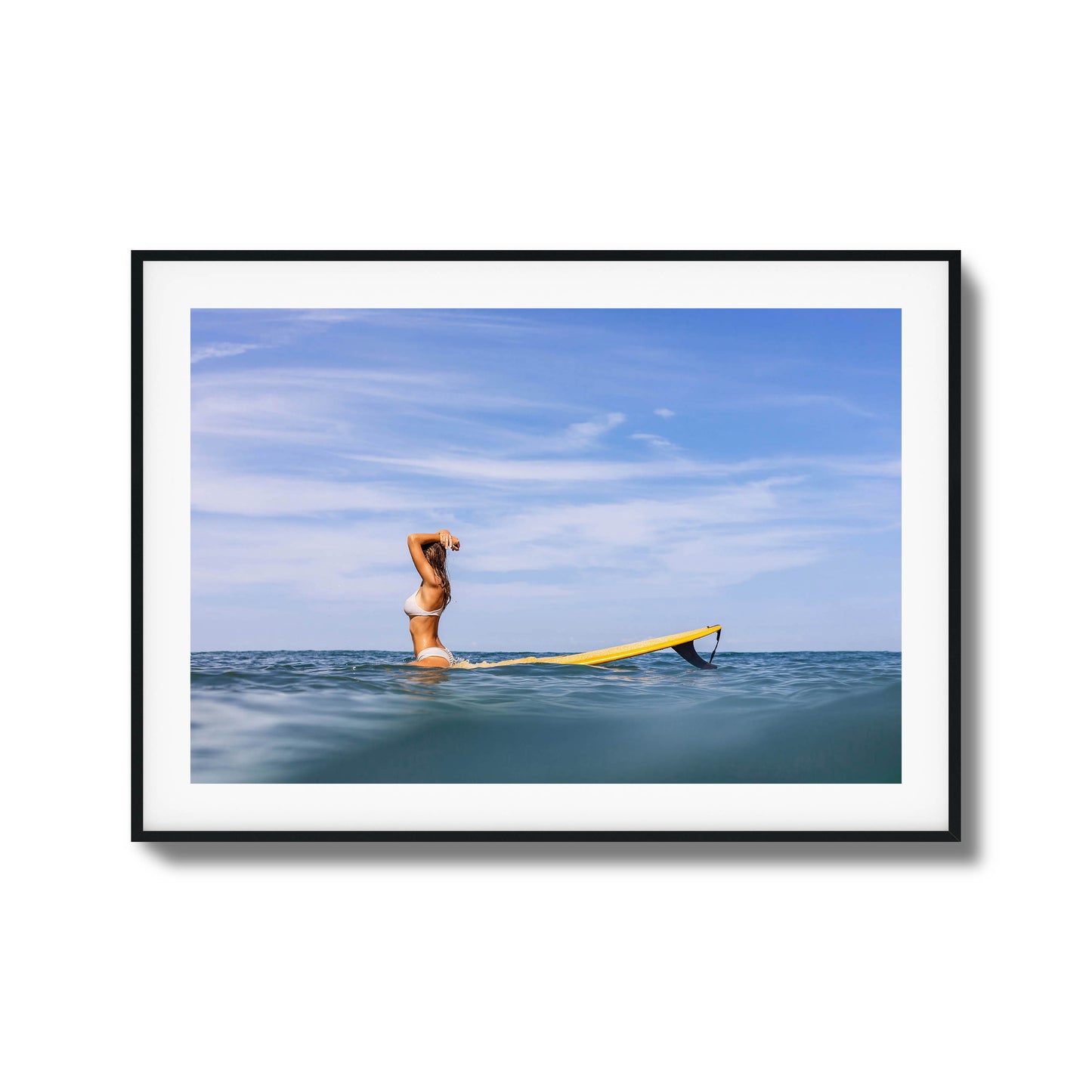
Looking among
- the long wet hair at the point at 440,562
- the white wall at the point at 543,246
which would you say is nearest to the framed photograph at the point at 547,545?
the long wet hair at the point at 440,562

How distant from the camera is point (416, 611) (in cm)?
193

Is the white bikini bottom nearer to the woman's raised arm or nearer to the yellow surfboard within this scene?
the yellow surfboard

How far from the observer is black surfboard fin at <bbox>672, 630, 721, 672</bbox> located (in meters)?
1.96

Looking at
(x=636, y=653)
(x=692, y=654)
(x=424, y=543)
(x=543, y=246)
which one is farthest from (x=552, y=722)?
(x=543, y=246)

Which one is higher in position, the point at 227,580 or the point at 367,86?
the point at 367,86

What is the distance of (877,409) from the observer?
6.62 feet

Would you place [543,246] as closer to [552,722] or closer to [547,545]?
[547,545]

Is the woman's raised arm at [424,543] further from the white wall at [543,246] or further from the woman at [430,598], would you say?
the white wall at [543,246]

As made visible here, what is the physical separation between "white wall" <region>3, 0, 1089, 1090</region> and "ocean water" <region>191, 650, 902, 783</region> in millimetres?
196
